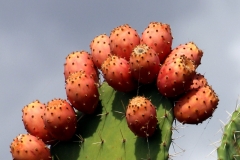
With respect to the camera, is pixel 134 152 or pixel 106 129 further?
pixel 106 129

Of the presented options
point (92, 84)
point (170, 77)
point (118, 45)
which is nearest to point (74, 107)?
point (92, 84)

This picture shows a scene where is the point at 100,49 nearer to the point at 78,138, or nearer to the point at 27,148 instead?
the point at 78,138

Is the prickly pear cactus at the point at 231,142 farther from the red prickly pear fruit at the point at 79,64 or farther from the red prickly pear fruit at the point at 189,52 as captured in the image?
the red prickly pear fruit at the point at 79,64

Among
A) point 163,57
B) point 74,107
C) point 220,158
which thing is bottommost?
point 220,158

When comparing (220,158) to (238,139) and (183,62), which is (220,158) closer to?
(238,139)

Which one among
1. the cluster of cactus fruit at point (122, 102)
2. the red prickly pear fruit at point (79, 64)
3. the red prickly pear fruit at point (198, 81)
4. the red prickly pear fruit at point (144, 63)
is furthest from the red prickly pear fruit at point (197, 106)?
the red prickly pear fruit at point (79, 64)

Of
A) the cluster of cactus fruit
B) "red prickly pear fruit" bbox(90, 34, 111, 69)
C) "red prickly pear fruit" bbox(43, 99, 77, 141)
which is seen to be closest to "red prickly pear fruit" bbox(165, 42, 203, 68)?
the cluster of cactus fruit
